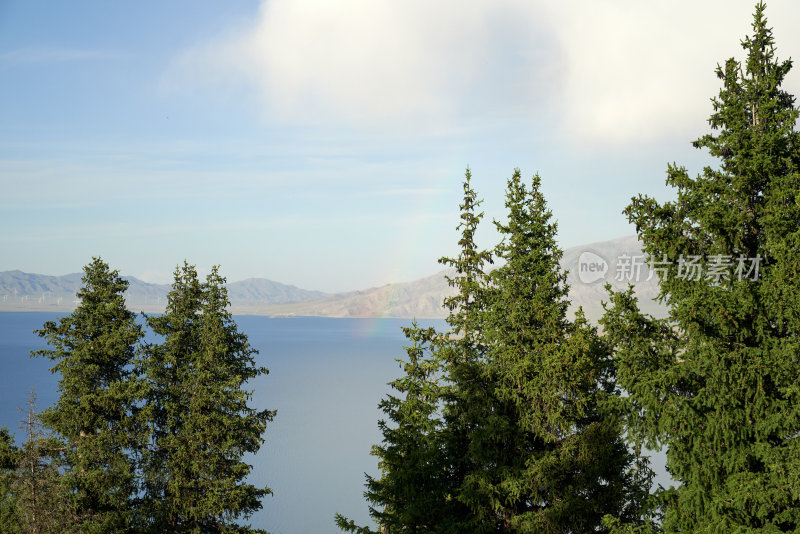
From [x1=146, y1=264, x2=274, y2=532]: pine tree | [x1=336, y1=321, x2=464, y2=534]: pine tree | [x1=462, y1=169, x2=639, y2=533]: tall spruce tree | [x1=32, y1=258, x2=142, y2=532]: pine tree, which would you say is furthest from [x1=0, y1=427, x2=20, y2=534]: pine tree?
[x1=462, y1=169, x2=639, y2=533]: tall spruce tree

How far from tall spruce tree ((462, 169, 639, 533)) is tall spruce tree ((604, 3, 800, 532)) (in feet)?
10.8

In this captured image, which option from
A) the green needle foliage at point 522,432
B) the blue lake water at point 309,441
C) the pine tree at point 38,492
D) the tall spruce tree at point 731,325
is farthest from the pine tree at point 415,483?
the blue lake water at point 309,441

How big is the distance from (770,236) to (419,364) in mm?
13973

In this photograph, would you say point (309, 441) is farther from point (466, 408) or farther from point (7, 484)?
point (466, 408)

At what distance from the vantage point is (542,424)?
1727 cm

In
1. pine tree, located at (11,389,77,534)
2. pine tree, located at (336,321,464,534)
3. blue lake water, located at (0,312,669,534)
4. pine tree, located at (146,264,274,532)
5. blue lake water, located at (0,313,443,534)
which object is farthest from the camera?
blue lake water, located at (0,313,443,534)

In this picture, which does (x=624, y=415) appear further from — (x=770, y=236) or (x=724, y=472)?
(x=770, y=236)

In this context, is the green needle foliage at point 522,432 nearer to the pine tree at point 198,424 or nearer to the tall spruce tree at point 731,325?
the tall spruce tree at point 731,325

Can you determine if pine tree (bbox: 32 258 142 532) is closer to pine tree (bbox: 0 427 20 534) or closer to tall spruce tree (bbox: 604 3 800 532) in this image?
pine tree (bbox: 0 427 20 534)

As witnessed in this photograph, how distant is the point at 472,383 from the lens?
→ 18031 millimetres

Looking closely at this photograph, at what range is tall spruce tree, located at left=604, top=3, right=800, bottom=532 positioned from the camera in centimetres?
1102

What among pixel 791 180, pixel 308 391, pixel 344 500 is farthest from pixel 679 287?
pixel 308 391

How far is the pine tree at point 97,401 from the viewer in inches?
936

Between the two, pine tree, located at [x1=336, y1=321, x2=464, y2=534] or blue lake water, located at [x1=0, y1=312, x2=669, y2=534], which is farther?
blue lake water, located at [x1=0, y1=312, x2=669, y2=534]
